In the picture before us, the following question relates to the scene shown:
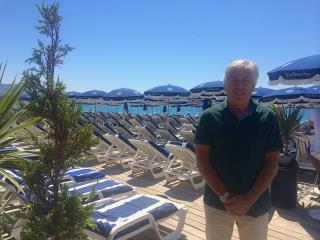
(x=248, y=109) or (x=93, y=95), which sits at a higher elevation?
(x=248, y=109)

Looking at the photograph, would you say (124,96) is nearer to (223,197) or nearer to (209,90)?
(209,90)

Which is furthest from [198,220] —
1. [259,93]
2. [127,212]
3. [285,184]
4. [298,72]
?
[259,93]

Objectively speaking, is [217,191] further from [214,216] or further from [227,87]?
[227,87]

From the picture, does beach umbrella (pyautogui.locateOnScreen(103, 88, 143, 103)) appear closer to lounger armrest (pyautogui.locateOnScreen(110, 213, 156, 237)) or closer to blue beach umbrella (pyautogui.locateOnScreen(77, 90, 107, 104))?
blue beach umbrella (pyautogui.locateOnScreen(77, 90, 107, 104))

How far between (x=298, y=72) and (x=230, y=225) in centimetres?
368

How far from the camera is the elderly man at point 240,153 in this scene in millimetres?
2150

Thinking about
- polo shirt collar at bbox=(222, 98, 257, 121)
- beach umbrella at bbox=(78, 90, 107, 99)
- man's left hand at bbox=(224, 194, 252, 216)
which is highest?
polo shirt collar at bbox=(222, 98, 257, 121)

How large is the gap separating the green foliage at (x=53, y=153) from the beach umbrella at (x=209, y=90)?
29.8 feet

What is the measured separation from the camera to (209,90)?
11.2 meters

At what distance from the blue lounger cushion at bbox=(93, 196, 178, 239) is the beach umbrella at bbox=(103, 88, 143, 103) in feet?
37.8

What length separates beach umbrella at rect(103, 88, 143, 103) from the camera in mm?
15531

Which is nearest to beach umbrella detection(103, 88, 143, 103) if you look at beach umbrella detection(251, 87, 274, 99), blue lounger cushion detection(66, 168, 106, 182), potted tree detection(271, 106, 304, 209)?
beach umbrella detection(251, 87, 274, 99)

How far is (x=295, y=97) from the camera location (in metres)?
7.85

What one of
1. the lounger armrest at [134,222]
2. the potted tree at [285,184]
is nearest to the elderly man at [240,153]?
the lounger armrest at [134,222]
